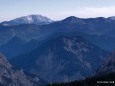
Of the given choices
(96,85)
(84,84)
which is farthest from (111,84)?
(84,84)

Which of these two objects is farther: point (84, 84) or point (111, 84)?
point (84, 84)

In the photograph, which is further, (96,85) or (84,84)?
(84,84)

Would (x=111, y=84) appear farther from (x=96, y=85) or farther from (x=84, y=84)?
(x=84, y=84)
